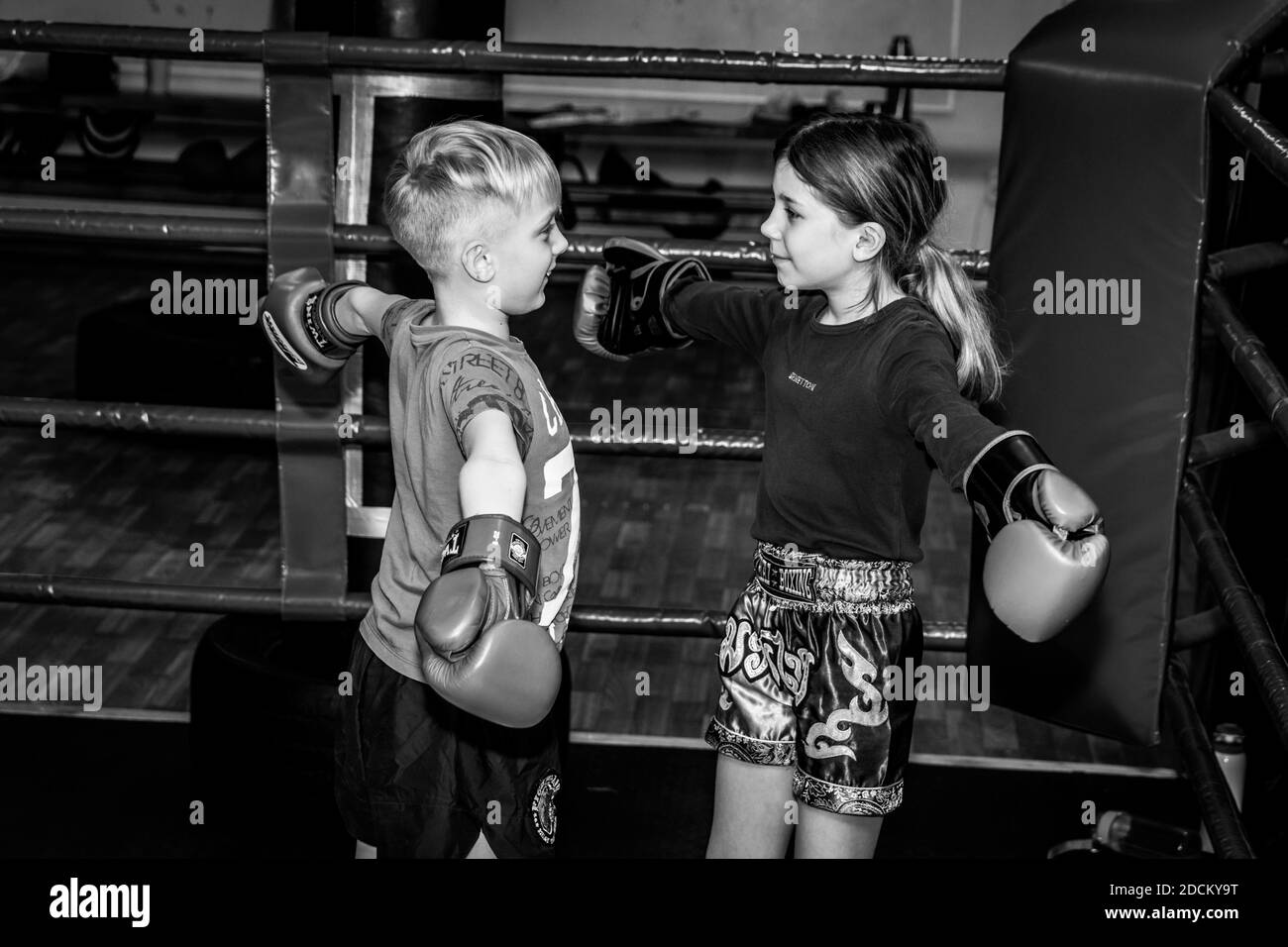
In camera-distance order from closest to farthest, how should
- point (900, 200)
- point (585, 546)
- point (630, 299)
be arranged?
point (900, 200)
point (630, 299)
point (585, 546)

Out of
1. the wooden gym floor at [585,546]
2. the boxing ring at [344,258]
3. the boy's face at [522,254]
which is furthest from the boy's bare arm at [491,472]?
the wooden gym floor at [585,546]

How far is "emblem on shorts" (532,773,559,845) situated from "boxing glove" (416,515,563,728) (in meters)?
0.27

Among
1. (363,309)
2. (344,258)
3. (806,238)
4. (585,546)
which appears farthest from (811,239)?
(585,546)

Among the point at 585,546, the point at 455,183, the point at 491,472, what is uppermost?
the point at 455,183

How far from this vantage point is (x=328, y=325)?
5.52 ft

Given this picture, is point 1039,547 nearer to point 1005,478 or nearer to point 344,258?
point 1005,478

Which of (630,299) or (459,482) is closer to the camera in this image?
(459,482)

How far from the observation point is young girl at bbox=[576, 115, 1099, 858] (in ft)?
4.67

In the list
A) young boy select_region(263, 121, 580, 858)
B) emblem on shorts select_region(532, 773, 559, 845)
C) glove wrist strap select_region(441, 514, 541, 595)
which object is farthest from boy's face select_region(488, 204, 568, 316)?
emblem on shorts select_region(532, 773, 559, 845)

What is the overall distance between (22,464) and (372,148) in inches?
94.0

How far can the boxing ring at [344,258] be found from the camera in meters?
1.89

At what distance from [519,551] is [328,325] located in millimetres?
609
